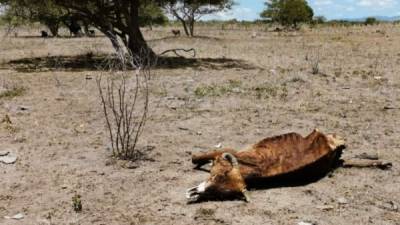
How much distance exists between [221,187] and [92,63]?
35.6 ft

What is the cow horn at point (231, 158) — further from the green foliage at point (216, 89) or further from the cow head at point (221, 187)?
the green foliage at point (216, 89)

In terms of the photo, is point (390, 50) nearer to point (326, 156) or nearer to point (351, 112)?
point (351, 112)

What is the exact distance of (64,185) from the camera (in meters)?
5.23

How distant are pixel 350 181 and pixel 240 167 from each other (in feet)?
3.41

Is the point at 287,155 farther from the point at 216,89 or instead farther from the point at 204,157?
the point at 216,89

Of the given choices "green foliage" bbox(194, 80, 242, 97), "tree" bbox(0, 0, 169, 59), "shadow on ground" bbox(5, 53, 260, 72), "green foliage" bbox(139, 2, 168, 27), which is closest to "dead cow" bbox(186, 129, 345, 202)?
"green foliage" bbox(194, 80, 242, 97)

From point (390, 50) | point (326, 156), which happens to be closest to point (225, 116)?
point (326, 156)


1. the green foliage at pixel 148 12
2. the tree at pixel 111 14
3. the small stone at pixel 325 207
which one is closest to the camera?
the small stone at pixel 325 207

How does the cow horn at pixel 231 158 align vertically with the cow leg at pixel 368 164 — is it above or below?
above

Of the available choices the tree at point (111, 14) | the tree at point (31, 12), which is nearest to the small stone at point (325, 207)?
the tree at point (111, 14)

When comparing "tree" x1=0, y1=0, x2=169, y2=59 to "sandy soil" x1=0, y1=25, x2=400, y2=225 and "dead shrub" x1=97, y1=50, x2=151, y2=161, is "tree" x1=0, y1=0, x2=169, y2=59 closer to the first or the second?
"sandy soil" x1=0, y1=25, x2=400, y2=225

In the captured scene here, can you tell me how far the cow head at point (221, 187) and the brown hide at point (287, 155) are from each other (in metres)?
0.18

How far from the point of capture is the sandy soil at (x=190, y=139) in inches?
181

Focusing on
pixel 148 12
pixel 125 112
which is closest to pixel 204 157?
pixel 125 112
